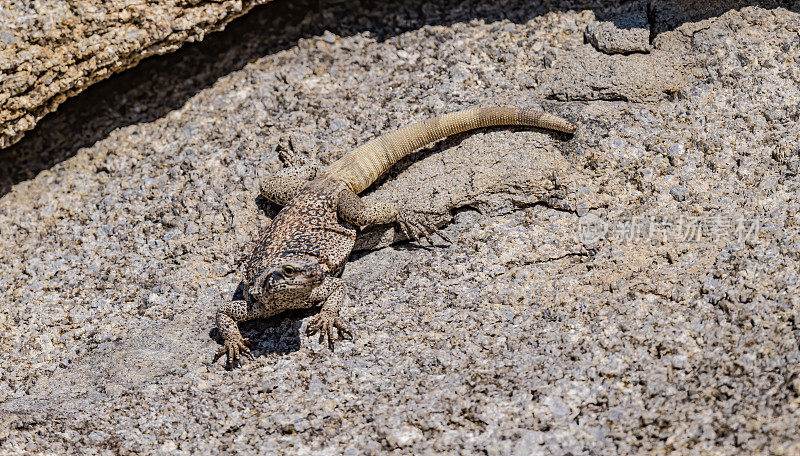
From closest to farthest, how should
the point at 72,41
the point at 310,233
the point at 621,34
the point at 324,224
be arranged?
the point at 310,233
the point at 324,224
the point at 72,41
the point at 621,34

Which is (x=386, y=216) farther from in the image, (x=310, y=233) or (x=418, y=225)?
(x=310, y=233)

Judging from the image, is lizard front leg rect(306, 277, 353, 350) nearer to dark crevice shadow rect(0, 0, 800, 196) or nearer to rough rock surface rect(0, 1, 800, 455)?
rough rock surface rect(0, 1, 800, 455)

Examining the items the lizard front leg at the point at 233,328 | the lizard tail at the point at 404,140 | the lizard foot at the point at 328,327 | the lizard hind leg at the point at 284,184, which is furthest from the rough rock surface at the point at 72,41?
the lizard foot at the point at 328,327

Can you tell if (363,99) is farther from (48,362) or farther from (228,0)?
(48,362)

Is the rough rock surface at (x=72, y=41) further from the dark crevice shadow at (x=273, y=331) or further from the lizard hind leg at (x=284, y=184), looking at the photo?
the dark crevice shadow at (x=273, y=331)

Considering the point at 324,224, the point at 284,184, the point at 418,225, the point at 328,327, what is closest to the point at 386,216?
the point at 418,225

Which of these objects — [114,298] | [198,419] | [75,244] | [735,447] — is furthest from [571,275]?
[75,244]
